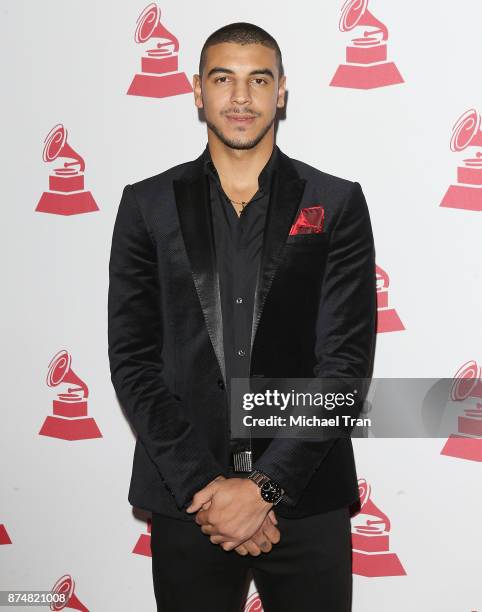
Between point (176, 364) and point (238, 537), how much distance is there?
0.55 metres

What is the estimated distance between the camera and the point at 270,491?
7.22 ft

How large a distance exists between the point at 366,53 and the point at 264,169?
0.84 metres

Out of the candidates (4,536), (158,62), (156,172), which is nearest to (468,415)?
(156,172)

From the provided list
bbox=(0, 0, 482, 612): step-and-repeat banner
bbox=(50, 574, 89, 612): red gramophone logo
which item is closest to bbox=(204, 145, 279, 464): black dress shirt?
bbox=(0, 0, 482, 612): step-and-repeat banner

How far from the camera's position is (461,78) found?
2.91m

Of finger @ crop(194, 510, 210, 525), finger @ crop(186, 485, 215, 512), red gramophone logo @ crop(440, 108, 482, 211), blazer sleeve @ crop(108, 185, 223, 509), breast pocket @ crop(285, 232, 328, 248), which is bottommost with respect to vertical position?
finger @ crop(194, 510, 210, 525)

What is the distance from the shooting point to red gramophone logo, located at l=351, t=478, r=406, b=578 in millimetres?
3158

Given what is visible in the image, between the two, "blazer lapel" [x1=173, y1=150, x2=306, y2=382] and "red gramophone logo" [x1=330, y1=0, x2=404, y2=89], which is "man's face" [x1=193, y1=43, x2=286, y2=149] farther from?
"red gramophone logo" [x1=330, y1=0, x2=404, y2=89]

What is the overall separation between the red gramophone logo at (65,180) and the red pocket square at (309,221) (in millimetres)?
1182

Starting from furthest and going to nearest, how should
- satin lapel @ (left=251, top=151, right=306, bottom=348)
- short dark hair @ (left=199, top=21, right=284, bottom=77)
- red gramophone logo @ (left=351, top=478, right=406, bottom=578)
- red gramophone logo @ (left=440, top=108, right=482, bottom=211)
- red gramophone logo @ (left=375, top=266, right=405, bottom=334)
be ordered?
red gramophone logo @ (left=351, top=478, right=406, bottom=578)
red gramophone logo @ (left=375, top=266, right=405, bottom=334)
red gramophone logo @ (left=440, top=108, right=482, bottom=211)
short dark hair @ (left=199, top=21, right=284, bottom=77)
satin lapel @ (left=251, top=151, right=306, bottom=348)

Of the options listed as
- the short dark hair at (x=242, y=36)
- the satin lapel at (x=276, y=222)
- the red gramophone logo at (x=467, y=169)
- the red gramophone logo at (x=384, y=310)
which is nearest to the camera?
the satin lapel at (x=276, y=222)

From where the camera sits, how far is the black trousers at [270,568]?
2.32m

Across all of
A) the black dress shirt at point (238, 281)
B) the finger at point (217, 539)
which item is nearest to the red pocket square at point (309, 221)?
the black dress shirt at point (238, 281)

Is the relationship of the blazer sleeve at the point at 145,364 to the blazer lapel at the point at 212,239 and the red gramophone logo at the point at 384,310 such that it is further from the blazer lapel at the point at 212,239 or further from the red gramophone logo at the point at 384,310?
the red gramophone logo at the point at 384,310
